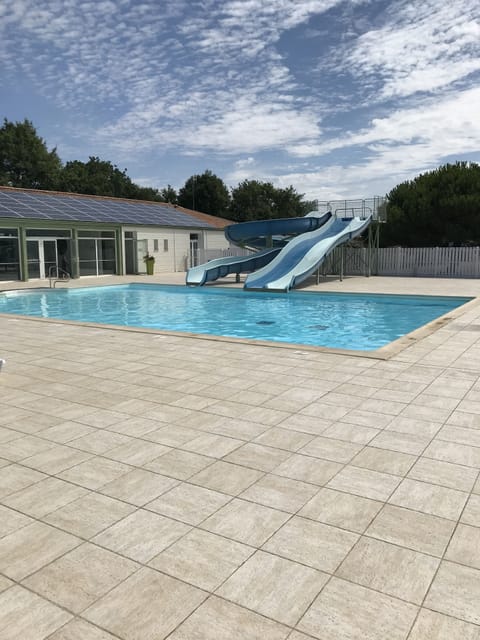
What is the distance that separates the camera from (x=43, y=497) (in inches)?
127

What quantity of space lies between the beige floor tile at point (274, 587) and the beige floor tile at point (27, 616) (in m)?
0.70

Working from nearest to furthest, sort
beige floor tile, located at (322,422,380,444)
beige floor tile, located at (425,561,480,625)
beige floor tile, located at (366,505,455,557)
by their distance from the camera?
beige floor tile, located at (425,561,480,625), beige floor tile, located at (366,505,455,557), beige floor tile, located at (322,422,380,444)

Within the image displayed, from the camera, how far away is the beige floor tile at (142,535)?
8.70ft

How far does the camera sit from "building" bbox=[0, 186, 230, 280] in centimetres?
2164

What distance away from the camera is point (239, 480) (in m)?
3.43

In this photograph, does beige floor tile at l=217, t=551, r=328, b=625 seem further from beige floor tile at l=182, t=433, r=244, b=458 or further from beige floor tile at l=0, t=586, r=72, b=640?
beige floor tile at l=182, t=433, r=244, b=458

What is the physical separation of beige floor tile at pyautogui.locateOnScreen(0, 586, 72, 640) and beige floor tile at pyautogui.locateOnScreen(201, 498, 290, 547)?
896mm

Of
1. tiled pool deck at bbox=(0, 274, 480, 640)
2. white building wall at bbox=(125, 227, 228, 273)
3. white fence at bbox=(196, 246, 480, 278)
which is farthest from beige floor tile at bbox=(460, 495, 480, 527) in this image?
white building wall at bbox=(125, 227, 228, 273)

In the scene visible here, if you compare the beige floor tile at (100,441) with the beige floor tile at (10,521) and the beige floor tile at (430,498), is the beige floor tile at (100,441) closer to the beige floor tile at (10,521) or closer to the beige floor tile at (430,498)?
the beige floor tile at (10,521)

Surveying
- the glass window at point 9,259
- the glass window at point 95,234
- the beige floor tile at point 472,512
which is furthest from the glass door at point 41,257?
the beige floor tile at point 472,512

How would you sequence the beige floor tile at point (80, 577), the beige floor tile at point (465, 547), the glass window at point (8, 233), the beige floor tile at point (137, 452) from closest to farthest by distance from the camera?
the beige floor tile at point (80, 577)
the beige floor tile at point (465, 547)
the beige floor tile at point (137, 452)
the glass window at point (8, 233)

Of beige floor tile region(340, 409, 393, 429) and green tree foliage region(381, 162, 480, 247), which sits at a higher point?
green tree foliage region(381, 162, 480, 247)

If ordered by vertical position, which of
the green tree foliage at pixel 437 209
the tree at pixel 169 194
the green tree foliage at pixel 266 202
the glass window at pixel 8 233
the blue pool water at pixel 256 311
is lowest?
the blue pool water at pixel 256 311

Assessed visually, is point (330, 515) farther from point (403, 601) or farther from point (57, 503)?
point (57, 503)
